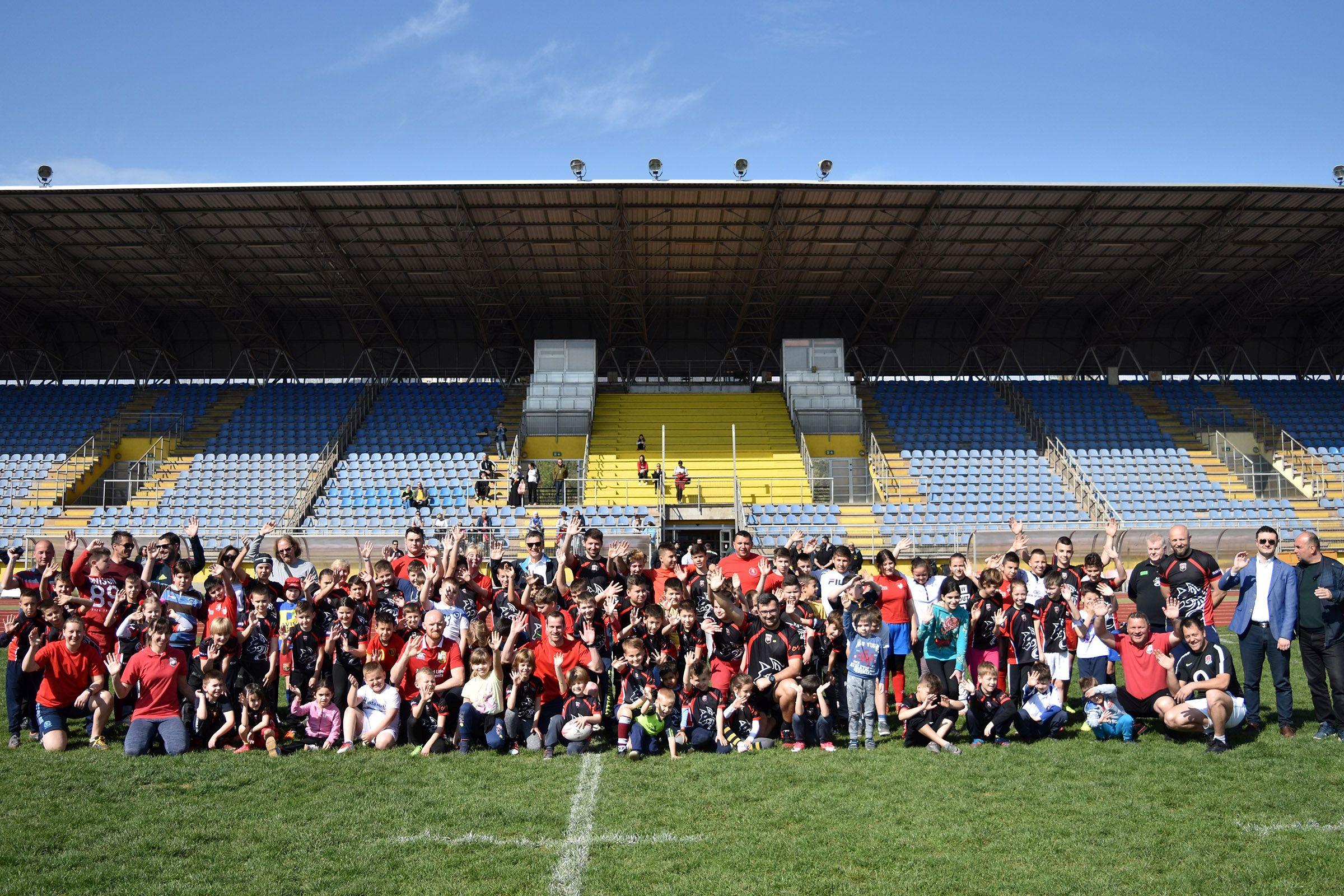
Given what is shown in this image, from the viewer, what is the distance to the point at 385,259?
1137 inches

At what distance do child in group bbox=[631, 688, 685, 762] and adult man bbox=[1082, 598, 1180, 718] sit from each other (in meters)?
4.21

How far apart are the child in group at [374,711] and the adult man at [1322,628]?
829 centimetres

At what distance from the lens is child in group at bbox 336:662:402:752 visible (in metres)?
9.06

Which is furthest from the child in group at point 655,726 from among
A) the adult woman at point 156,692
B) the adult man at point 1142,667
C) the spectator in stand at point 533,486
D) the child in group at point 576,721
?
the spectator in stand at point 533,486

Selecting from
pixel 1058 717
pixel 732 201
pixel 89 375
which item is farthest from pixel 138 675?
pixel 89 375

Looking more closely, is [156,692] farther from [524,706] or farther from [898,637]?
[898,637]

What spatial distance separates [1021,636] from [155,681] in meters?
8.20

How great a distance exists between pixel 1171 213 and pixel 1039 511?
8.91 meters

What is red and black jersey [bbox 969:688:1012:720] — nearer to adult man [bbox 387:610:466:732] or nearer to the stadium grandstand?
adult man [bbox 387:610:466:732]

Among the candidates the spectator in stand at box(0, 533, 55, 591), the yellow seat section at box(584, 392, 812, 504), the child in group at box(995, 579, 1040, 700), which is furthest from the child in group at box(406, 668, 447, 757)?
the yellow seat section at box(584, 392, 812, 504)

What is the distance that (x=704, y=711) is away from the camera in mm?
8992

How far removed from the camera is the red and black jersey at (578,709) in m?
8.95

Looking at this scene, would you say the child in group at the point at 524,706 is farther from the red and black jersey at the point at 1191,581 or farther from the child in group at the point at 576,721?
the red and black jersey at the point at 1191,581

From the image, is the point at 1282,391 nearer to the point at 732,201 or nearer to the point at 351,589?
the point at 732,201
